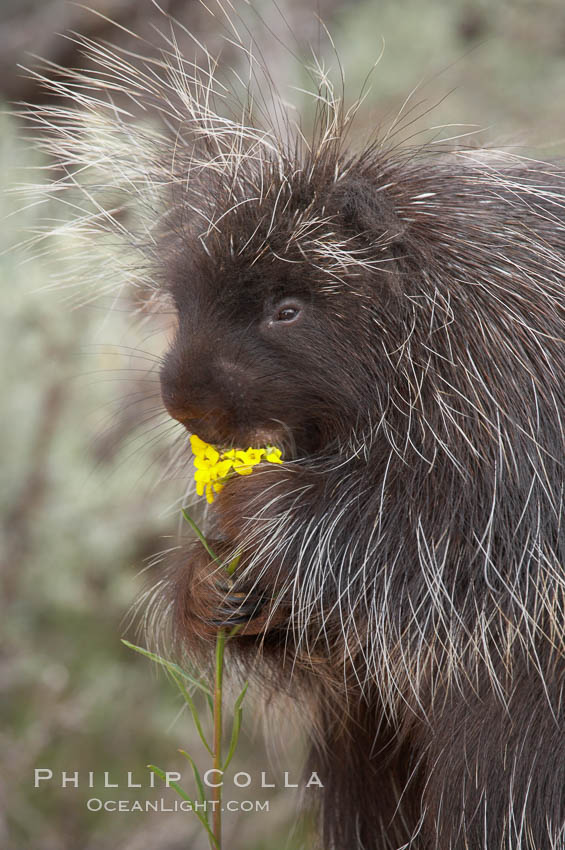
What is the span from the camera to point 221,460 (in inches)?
67.1

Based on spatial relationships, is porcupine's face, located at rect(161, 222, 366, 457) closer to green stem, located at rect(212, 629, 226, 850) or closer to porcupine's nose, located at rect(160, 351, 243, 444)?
porcupine's nose, located at rect(160, 351, 243, 444)

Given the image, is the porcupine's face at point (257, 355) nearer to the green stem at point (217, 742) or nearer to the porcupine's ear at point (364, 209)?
the porcupine's ear at point (364, 209)

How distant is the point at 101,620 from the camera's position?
409cm

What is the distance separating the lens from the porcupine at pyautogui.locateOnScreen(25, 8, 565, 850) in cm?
158

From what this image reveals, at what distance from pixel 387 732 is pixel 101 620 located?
2.34 meters

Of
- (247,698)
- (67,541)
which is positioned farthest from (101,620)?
(247,698)

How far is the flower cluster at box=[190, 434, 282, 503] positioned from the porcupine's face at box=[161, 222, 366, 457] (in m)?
0.03

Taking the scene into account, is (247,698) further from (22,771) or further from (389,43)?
(389,43)

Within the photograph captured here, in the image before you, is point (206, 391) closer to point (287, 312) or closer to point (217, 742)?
point (287, 312)

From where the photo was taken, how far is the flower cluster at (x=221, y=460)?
1.67 metres

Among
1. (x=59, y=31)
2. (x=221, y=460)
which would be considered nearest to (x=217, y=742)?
(x=221, y=460)

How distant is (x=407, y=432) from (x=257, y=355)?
0.26 m

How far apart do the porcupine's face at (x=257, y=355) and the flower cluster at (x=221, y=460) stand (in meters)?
0.03

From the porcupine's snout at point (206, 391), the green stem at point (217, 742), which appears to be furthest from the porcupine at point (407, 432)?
the green stem at point (217, 742)
